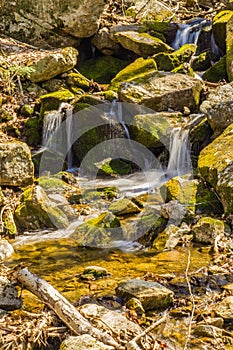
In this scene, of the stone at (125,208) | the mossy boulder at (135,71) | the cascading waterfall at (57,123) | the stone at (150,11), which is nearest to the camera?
the stone at (125,208)

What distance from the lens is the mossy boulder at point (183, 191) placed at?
716cm

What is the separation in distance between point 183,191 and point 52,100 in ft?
16.7

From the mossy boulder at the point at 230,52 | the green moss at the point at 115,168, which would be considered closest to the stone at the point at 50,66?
the green moss at the point at 115,168

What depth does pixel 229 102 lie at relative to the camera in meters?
8.58

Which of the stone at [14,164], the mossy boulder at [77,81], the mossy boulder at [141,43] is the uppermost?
the mossy boulder at [141,43]

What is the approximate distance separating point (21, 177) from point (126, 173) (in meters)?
2.66

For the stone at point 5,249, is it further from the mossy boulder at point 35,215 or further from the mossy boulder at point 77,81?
the mossy boulder at point 77,81

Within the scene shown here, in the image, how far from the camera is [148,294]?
418cm

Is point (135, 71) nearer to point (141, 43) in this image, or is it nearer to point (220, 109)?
point (141, 43)

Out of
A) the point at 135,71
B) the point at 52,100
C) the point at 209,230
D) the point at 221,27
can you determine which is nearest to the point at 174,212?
the point at 209,230

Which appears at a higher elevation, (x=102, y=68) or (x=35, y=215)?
(x=102, y=68)

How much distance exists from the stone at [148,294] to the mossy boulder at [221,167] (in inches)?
106

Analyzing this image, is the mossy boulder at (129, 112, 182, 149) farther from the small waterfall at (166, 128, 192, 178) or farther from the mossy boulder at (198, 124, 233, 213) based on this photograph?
the mossy boulder at (198, 124, 233, 213)

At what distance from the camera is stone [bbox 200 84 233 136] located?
8586 millimetres
